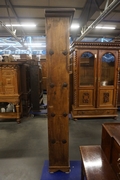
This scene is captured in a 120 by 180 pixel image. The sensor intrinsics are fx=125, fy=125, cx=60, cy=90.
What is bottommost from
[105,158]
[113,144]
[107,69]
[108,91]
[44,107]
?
[44,107]

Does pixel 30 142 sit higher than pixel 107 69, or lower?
lower

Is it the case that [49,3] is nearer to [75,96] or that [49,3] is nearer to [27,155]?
[75,96]

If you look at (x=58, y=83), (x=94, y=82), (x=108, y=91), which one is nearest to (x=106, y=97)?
(x=108, y=91)

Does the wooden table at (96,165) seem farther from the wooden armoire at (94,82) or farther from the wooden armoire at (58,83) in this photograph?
the wooden armoire at (94,82)

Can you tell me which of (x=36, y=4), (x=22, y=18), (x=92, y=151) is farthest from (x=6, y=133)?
(x=22, y=18)

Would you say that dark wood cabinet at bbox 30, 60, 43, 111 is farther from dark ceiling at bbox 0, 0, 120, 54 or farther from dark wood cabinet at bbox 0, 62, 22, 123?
dark ceiling at bbox 0, 0, 120, 54

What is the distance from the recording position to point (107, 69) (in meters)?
3.66

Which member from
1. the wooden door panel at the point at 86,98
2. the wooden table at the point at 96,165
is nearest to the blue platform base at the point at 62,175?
the wooden table at the point at 96,165

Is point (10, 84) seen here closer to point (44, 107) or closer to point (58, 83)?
point (44, 107)

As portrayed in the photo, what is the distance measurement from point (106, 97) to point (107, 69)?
0.84m

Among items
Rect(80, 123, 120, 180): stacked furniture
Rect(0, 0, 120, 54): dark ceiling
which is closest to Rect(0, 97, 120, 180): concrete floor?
Rect(80, 123, 120, 180): stacked furniture

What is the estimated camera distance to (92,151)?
140 cm

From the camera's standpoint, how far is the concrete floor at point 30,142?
1738 mm

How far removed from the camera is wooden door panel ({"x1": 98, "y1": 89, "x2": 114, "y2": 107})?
340 cm
